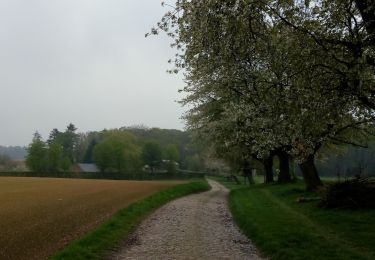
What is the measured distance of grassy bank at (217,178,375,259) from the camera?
1285 centimetres

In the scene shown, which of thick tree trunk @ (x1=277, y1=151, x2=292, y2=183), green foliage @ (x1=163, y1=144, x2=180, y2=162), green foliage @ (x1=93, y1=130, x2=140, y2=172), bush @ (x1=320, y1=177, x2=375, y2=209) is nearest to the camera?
bush @ (x1=320, y1=177, x2=375, y2=209)

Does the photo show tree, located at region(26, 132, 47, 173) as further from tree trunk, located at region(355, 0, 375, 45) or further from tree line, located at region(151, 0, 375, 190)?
tree trunk, located at region(355, 0, 375, 45)

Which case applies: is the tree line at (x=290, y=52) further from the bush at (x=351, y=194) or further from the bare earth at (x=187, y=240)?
the bush at (x=351, y=194)

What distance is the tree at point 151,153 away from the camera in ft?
492

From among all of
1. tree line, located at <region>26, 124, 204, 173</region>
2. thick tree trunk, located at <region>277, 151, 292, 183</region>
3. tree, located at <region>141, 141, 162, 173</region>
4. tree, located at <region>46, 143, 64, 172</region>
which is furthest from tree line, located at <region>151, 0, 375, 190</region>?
tree, located at <region>141, 141, 162, 173</region>

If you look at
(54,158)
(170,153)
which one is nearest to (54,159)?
(54,158)

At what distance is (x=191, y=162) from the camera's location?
173375mm

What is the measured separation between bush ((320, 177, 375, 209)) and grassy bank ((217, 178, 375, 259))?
0.76 m

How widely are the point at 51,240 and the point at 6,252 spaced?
7.52 feet

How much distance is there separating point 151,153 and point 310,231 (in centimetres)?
13518

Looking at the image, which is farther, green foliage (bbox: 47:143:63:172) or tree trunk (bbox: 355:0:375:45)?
green foliage (bbox: 47:143:63:172)

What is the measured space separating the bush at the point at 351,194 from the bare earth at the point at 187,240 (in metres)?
5.27

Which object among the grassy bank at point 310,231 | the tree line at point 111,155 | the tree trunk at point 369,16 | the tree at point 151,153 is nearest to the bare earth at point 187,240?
the grassy bank at point 310,231

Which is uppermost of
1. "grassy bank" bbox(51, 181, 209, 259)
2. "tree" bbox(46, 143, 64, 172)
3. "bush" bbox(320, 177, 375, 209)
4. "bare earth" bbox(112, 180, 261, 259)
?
"tree" bbox(46, 143, 64, 172)
